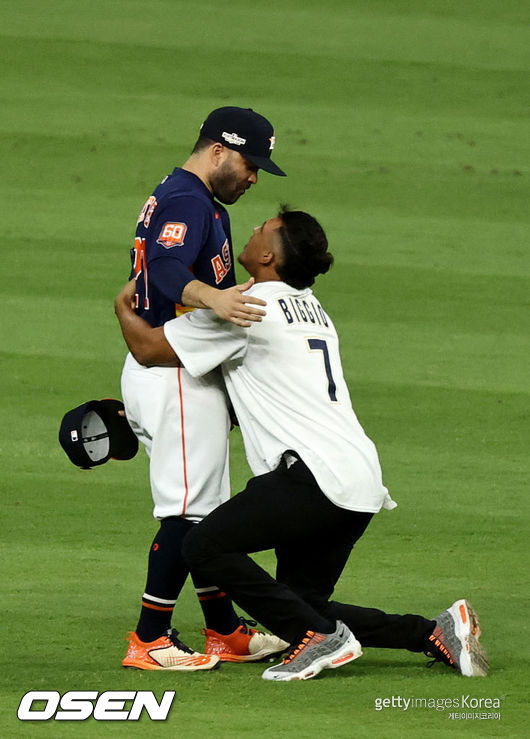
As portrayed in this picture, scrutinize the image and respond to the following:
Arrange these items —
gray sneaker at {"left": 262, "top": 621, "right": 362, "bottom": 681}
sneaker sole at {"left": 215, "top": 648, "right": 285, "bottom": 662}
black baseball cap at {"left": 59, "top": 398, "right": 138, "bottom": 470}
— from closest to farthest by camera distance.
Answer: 1. gray sneaker at {"left": 262, "top": 621, "right": 362, "bottom": 681}
2. sneaker sole at {"left": 215, "top": 648, "right": 285, "bottom": 662}
3. black baseball cap at {"left": 59, "top": 398, "right": 138, "bottom": 470}

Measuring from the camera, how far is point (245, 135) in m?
4.55

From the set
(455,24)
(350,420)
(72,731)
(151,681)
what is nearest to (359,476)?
(350,420)

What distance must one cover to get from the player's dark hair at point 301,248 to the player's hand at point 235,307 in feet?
1.02

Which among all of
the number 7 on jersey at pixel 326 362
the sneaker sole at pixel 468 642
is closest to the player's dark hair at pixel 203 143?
the number 7 on jersey at pixel 326 362

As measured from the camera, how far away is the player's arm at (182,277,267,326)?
400 centimetres

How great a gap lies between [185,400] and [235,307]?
55cm

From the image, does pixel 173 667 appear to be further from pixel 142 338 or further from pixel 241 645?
pixel 142 338

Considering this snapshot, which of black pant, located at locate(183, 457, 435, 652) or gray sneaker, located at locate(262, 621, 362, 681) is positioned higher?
black pant, located at locate(183, 457, 435, 652)

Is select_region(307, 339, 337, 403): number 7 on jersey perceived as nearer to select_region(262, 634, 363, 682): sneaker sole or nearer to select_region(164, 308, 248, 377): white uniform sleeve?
select_region(164, 308, 248, 377): white uniform sleeve

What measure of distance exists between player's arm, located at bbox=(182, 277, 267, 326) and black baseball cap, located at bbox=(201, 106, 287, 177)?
2.10ft

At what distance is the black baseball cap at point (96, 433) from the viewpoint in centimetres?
467
